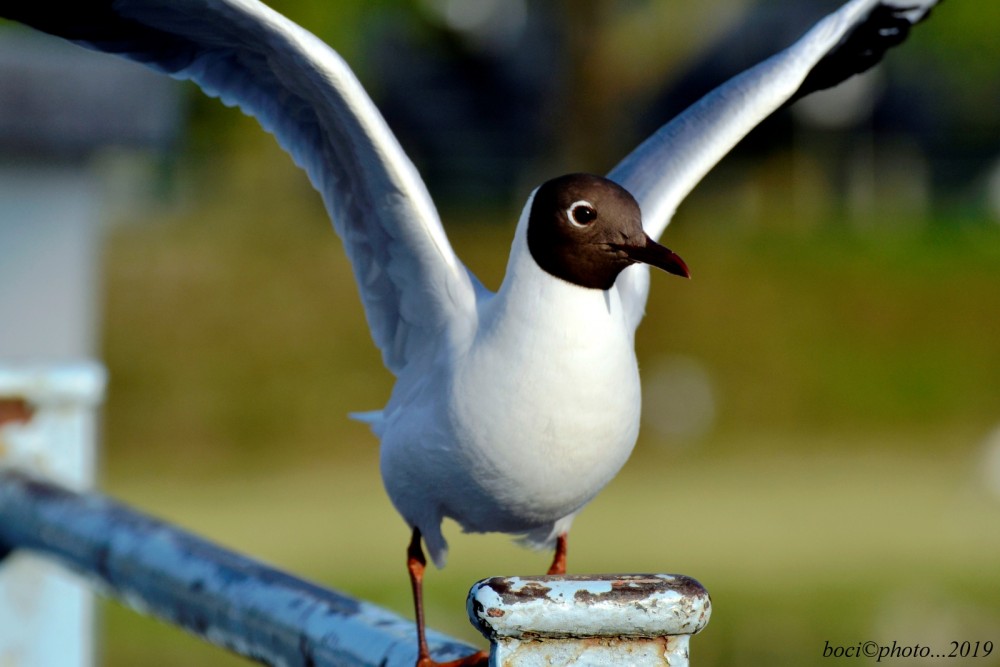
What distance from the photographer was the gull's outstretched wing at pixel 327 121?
3.08 metres

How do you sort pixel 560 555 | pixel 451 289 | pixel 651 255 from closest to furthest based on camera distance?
pixel 651 255 → pixel 451 289 → pixel 560 555

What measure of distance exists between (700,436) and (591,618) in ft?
43.8

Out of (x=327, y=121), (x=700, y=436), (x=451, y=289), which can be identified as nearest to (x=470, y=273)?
(x=451, y=289)

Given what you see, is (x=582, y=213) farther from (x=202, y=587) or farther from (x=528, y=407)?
(x=202, y=587)

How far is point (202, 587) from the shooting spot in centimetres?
290

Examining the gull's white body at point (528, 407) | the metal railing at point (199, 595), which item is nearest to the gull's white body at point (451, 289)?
the gull's white body at point (528, 407)

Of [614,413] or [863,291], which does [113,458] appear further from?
[614,413]

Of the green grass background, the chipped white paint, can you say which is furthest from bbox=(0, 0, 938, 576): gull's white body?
the green grass background

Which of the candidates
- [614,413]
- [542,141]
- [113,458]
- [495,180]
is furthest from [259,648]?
[542,141]

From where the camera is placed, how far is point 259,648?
273 cm

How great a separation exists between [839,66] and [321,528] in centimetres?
831

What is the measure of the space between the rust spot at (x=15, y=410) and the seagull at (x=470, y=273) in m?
0.93

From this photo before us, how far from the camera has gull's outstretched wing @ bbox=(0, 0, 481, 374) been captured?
3078 millimetres

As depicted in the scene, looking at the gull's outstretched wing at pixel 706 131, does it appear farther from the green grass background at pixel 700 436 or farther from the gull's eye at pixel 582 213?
the green grass background at pixel 700 436
